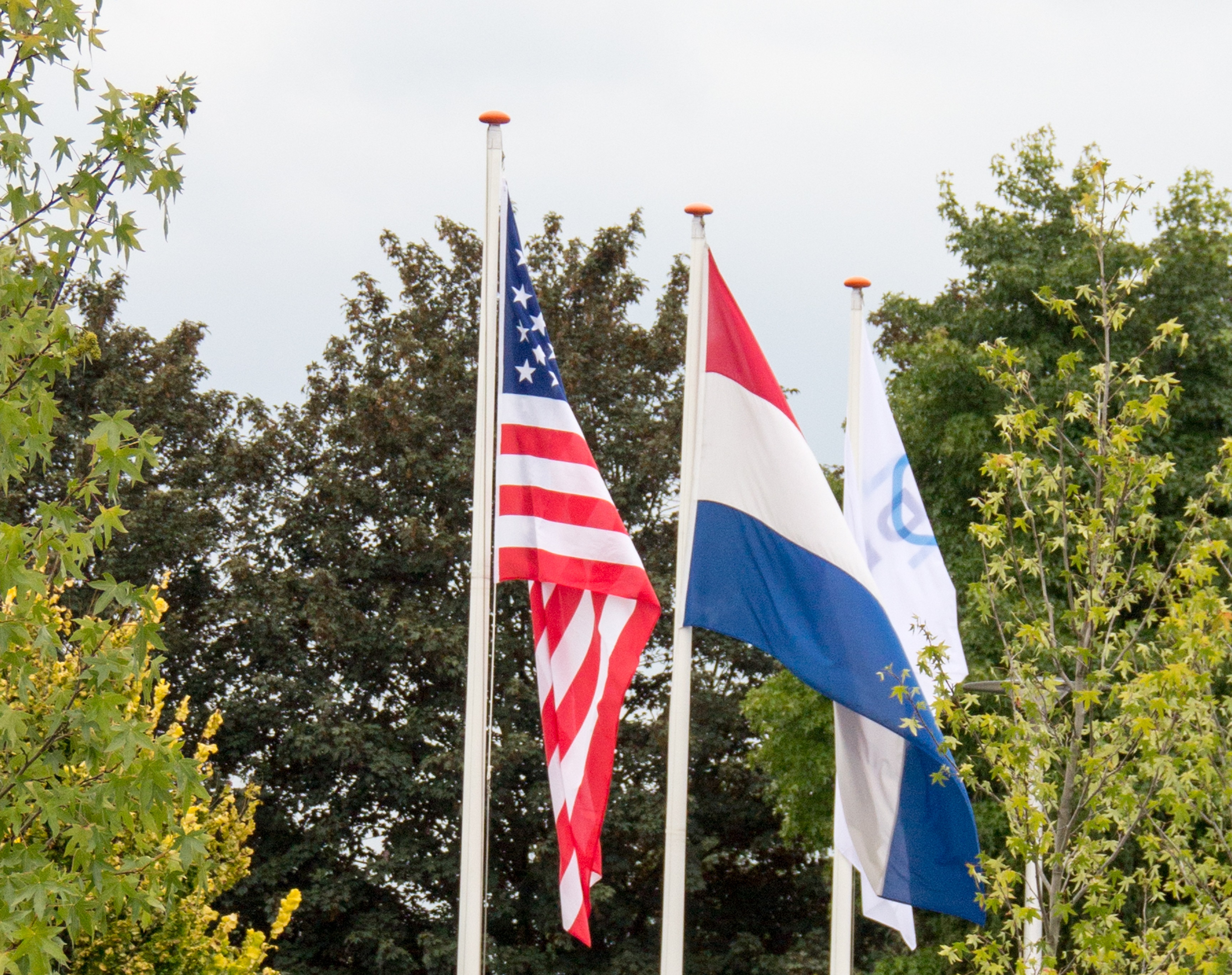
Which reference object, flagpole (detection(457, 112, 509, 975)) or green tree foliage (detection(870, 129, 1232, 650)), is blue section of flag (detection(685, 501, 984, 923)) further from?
green tree foliage (detection(870, 129, 1232, 650))

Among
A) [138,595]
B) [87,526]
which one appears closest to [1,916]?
[138,595]

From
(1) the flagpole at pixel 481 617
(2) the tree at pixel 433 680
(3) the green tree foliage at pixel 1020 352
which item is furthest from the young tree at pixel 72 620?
(2) the tree at pixel 433 680

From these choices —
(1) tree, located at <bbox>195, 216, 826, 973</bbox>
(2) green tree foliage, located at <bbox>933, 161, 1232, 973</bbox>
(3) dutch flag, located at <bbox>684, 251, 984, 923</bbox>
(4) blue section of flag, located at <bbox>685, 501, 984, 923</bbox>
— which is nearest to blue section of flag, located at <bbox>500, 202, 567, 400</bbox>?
(3) dutch flag, located at <bbox>684, 251, 984, 923</bbox>

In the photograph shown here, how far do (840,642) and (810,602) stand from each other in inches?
13.1

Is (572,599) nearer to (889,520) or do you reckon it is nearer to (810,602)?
(810,602)

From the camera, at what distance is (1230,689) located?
1627 centimetres

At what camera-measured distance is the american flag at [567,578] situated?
9.48 meters

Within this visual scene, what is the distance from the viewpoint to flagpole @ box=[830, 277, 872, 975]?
37.8 feet

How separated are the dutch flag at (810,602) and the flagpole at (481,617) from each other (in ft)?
4.38

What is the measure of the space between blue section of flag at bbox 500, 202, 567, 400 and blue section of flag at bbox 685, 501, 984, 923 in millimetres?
1289

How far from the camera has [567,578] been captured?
31.8ft

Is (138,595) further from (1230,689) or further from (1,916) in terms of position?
(1230,689)

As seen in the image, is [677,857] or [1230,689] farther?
[1230,689]

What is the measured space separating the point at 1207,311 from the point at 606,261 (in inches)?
421
